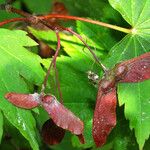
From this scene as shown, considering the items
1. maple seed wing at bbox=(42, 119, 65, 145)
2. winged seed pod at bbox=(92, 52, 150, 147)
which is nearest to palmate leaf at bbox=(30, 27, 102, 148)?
maple seed wing at bbox=(42, 119, 65, 145)

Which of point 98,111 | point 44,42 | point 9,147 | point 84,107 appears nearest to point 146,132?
point 98,111

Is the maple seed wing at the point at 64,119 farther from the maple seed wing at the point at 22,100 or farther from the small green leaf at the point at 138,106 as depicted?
the small green leaf at the point at 138,106

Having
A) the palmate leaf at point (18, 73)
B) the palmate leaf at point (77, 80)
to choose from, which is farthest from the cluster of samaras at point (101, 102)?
the palmate leaf at point (77, 80)

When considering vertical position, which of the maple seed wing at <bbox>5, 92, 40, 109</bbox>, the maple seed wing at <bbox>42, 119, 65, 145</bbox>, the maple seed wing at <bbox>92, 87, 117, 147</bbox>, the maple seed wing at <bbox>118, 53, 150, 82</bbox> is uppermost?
the maple seed wing at <bbox>118, 53, 150, 82</bbox>

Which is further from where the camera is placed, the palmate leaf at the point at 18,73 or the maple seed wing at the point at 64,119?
the palmate leaf at the point at 18,73

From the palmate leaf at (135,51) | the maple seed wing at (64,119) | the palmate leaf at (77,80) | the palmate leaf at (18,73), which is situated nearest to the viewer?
the maple seed wing at (64,119)

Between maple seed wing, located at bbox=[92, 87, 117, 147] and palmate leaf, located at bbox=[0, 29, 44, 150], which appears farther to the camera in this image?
palmate leaf, located at bbox=[0, 29, 44, 150]

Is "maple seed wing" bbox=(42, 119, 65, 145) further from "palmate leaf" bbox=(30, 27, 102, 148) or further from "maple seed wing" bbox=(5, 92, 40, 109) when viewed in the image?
"palmate leaf" bbox=(30, 27, 102, 148)
